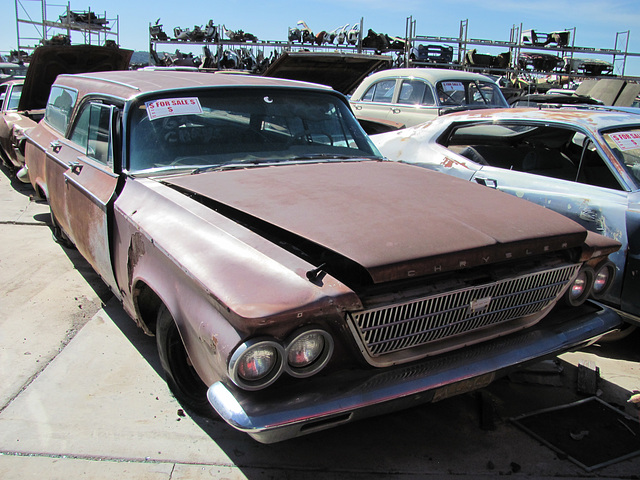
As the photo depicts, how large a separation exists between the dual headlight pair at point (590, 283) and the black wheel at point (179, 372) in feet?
6.37

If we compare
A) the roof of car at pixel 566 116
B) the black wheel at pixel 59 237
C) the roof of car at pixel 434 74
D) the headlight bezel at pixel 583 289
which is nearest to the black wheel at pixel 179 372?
the headlight bezel at pixel 583 289

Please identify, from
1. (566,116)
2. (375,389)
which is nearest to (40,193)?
(375,389)

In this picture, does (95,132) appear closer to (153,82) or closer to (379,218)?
(153,82)

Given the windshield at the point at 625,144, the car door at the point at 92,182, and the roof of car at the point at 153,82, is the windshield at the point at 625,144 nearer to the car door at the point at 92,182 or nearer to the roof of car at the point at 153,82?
the roof of car at the point at 153,82

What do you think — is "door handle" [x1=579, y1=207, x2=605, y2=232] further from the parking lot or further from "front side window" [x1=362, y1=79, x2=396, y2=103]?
"front side window" [x1=362, y1=79, x2=396, y2=103]

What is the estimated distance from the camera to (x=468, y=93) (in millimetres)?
8875

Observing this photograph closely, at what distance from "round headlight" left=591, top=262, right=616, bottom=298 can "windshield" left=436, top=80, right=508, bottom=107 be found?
602cm

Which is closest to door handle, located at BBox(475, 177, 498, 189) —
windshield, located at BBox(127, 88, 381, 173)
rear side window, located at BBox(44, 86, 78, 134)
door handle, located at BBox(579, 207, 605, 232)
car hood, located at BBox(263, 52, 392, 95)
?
door handle, located at BBox(579, 207, 605, 232)

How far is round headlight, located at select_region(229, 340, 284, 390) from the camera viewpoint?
184 cm

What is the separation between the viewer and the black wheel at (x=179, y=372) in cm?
265

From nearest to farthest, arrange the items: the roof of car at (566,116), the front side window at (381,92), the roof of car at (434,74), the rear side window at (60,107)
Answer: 1. the roof of car at (566,116)
2. the rear side window at (60,107)
3. the roof of car at (434,74)
4. the front side window at (381,92)

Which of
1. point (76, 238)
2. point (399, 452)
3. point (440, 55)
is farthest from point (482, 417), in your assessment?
point (440, 55)

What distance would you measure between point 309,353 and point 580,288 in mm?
1628

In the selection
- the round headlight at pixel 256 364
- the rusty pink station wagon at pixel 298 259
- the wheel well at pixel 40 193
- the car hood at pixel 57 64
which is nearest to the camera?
the round headlight at pixel 256 364
